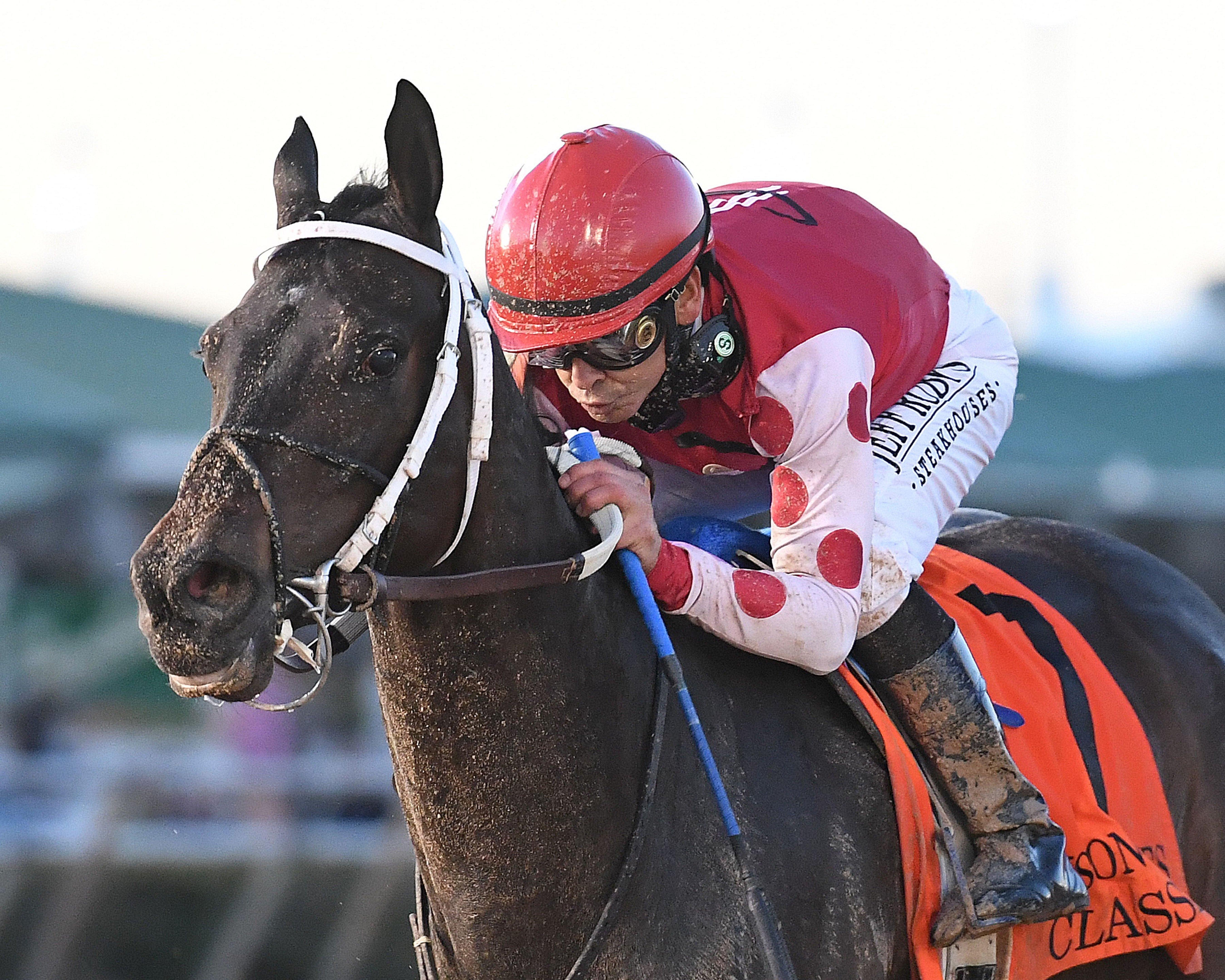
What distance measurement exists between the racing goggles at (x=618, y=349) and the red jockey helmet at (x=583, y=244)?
0.03 metres

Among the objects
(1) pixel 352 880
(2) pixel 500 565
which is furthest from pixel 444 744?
(1) pixel 352 880

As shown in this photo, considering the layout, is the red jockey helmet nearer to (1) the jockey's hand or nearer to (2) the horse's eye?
(1) the jockey's hand

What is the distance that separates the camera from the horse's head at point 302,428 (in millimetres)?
2129

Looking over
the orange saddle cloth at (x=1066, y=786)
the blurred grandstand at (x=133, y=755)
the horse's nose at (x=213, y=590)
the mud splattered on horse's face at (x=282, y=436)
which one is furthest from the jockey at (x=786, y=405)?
the blurred grandstand at (x=133, y=755)

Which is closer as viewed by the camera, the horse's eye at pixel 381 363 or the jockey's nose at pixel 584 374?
the horse's eye at pixel 381 363

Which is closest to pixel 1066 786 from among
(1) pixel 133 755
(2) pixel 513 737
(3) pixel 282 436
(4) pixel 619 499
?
(4) pixel 619 499

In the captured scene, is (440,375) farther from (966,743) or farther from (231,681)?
(966,743)

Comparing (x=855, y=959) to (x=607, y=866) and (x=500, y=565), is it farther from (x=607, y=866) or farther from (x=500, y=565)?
(x=500, y=565)

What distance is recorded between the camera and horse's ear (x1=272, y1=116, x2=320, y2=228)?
8.36ft

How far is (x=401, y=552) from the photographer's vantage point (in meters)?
2.42

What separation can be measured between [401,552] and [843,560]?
946mm

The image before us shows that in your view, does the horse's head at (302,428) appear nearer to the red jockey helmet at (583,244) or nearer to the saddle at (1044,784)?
the red jockey helmet at (583,244)

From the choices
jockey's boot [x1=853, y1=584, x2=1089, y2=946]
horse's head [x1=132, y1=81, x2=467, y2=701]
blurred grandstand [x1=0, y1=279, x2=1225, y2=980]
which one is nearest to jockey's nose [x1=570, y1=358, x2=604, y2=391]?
horse's head [x1=132, y1=81, x2=467, y2=701]

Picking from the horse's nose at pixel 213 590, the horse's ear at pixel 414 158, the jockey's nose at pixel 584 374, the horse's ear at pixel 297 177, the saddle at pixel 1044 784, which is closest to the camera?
the horse's nose at pixel 213 590
